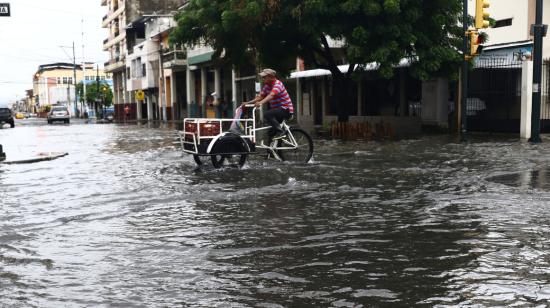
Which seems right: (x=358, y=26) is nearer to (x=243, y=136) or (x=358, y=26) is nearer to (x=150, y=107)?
(x=243, y=136)

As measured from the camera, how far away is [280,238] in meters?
6.07

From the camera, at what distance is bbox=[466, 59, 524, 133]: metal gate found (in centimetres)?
2169

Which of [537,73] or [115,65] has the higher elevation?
[115,65]

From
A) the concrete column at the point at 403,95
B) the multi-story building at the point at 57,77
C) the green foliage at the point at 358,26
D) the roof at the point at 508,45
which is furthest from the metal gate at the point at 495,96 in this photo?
the multi-story building at the point at 57,77

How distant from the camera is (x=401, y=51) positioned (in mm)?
20062

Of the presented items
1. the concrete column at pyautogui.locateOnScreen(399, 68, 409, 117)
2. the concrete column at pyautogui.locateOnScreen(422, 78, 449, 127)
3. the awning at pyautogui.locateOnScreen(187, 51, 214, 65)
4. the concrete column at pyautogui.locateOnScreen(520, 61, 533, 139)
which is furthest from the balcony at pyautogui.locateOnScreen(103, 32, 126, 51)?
the concrete column at pyautogui.locateOnScreen(520, 61, 533, 139)

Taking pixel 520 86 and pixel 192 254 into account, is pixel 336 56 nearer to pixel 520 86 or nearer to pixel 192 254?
pixel 520 86

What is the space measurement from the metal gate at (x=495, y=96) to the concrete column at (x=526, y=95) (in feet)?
5.60

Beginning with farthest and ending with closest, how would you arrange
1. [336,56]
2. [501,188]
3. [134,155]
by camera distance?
[336,56] → [134,155] → [501,188]

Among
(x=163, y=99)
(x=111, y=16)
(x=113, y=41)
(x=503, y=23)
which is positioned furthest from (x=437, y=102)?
(x=111, y=16)

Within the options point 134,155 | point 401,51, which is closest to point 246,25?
point 401,51

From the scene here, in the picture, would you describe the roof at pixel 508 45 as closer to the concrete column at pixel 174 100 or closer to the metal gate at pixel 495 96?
the metal gate at pixel 495 96

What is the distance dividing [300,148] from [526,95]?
9.94 m

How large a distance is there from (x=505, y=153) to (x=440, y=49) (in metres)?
6.87
